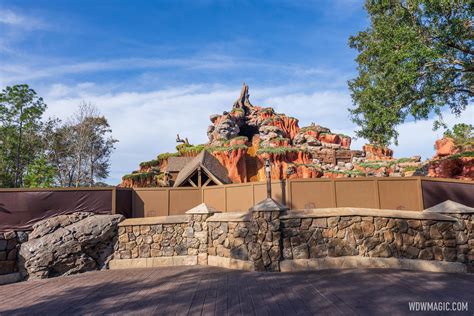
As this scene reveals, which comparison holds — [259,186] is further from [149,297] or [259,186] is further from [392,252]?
[149,297]

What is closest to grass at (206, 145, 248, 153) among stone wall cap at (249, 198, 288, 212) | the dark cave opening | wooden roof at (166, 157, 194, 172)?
wooden roof at (166, 157, 194, 172)

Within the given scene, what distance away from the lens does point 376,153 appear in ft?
182

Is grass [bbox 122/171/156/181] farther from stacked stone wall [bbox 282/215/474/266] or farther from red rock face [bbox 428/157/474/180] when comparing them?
red rock face [bbox 428/157/474/180]

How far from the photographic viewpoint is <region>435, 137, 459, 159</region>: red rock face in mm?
31175

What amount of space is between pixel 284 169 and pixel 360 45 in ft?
96.6

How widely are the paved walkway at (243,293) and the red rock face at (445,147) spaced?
2895 centimetres

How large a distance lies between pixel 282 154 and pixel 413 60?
119 ft

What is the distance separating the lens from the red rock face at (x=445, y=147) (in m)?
31.2

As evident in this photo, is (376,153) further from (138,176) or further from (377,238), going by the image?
(377,238)

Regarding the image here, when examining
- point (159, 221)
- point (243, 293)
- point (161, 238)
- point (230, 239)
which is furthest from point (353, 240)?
point (159, 221)

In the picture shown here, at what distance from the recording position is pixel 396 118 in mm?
15047

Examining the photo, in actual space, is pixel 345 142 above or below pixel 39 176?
A: above

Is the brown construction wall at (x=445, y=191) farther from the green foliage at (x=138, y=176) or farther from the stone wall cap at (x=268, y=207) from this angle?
the green foliage at (x=138, y=176)

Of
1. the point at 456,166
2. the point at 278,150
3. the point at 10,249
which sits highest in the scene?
the point at 278,150
